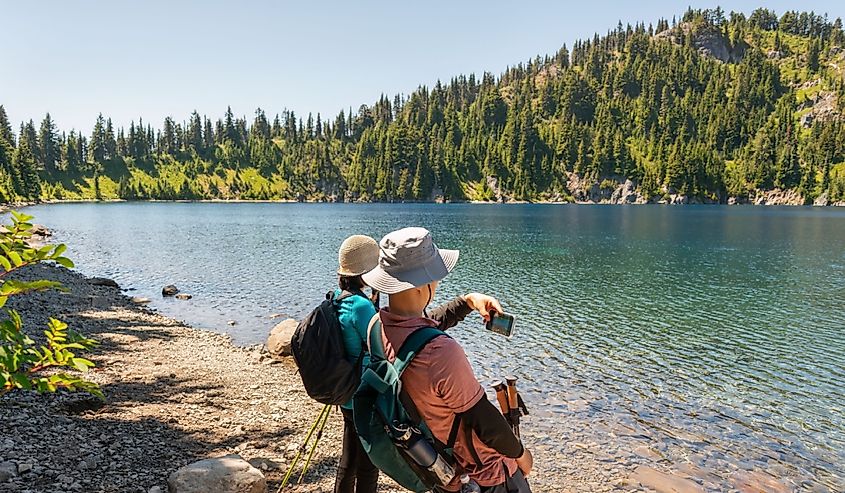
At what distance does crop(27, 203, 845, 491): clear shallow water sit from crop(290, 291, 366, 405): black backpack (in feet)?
30.6

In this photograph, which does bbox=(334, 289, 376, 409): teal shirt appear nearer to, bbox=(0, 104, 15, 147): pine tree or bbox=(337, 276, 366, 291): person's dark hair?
bbox=(337, 276, 366, 291): person's dark hair

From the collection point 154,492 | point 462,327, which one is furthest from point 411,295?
point 462,327

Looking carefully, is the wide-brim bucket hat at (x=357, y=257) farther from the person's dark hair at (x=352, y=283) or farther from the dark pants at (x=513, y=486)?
the dark pants at (x=513, y=486)

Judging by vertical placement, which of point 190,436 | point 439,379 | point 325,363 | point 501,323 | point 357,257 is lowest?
point 190,436

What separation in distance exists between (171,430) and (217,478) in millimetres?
3552

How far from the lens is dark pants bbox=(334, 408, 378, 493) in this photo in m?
5.52

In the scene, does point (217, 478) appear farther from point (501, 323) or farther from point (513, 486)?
point (501, 323)

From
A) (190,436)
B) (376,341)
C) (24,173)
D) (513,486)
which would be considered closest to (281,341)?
(190,436)

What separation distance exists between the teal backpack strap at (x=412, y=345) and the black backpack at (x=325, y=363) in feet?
2.92

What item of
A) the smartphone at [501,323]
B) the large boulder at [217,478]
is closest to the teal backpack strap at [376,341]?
the smartphone at [501,323]

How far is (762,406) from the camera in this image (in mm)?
15430

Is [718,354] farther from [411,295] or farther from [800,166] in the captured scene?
[800,166]

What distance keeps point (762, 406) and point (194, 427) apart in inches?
574

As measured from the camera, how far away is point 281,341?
18016 mm
